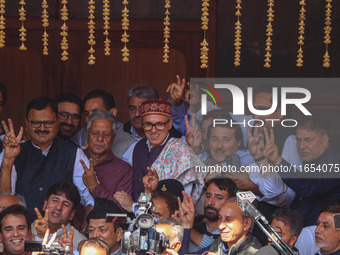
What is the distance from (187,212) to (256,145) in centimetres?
93

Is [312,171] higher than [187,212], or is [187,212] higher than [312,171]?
[312,171]

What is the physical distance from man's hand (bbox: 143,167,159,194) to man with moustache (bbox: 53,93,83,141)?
42.8 inches

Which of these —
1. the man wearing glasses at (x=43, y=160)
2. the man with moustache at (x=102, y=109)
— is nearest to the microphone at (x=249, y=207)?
the man wearing glasses at (x=43, y=160)

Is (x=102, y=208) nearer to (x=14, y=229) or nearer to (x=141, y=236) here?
(x=14, y=229)

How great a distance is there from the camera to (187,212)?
25.2 feet

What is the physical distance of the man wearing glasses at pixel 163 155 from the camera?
8172 millimetres

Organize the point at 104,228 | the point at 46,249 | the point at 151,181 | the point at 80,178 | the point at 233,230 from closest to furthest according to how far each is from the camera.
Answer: the point at 46,249 < the point at 233,230 < the point at 104,228 < the point at 151,181 < the point at 80,178

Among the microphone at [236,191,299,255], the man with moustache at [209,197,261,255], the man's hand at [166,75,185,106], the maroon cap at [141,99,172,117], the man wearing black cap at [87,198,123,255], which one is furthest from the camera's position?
the man's hand at [166,75,185,106]

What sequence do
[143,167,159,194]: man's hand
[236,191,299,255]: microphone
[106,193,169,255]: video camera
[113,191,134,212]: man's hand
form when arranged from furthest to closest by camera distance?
1. [113,191,134,212]: man's hand
2. [143,167,159,194]: man's hand
3. [106,193,169,255]: video camera
4. [236,191,299,255]: microphone

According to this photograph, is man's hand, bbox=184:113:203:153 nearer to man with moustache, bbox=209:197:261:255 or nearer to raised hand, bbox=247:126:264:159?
raised hand, bbox=247:126:264:159

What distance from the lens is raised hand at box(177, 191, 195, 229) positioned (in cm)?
767

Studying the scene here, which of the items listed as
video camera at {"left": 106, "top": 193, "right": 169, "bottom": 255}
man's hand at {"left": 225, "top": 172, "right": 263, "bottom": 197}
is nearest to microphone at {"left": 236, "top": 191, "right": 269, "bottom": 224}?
video camera at {"left": 106, "top": 193, "right": 169, "bottom": 255}

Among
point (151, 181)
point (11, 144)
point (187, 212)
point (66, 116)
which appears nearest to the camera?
point (187, 212)

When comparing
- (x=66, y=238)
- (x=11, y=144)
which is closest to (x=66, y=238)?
(x=66, y=238)
